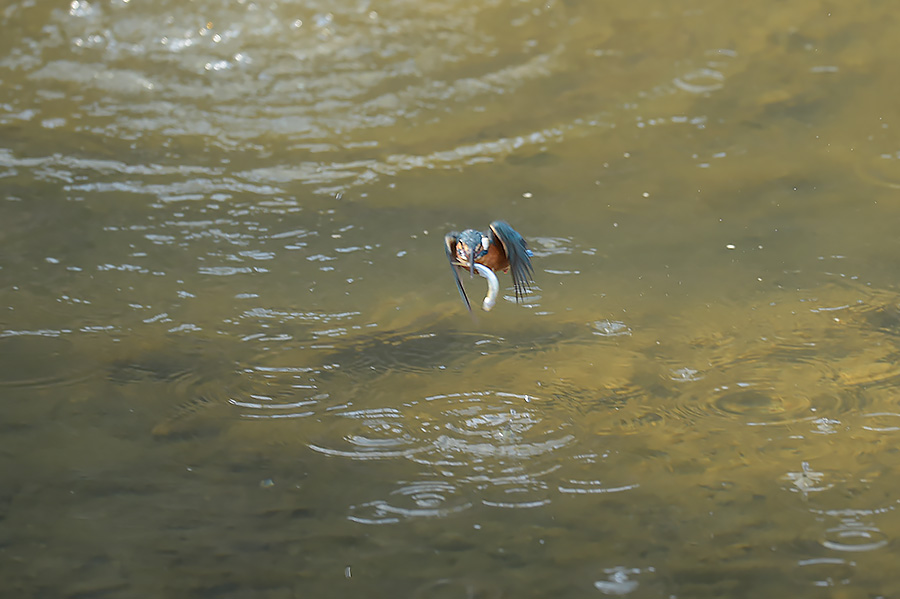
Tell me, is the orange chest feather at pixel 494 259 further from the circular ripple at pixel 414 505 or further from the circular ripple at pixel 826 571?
the circular ripple at pixel 826 571

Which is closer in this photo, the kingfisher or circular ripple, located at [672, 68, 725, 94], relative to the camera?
the kingfisher

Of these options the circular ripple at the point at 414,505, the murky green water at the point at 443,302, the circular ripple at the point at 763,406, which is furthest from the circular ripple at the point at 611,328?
the circular ripple at the point at 414,505

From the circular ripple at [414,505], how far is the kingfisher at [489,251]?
1.52 ft

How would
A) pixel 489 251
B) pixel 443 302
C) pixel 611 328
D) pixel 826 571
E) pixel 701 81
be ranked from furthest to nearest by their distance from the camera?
pixel 701 81 → pixel 443 302 → pixel 611 328 → pixel 489 251 → pixel 826 571

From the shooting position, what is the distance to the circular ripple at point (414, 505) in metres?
2.15

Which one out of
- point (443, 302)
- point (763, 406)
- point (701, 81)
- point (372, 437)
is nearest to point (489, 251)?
point (372, 437)

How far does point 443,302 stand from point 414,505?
98cm

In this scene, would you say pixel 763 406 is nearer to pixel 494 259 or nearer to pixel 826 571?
pixel 826 571

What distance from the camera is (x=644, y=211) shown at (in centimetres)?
351

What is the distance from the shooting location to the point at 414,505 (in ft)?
7.19

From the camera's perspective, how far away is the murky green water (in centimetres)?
Answer: 209

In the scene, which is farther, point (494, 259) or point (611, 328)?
point (611, 328)

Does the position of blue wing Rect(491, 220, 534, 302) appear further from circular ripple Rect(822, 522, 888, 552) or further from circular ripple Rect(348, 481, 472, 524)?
circular ripple Rect(822, 522, 888, 552)

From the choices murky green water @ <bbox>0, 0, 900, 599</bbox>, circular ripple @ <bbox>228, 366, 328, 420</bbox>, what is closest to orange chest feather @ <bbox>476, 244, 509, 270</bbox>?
murky green water @ <bbox>0, 0, 900, 599</bbox>
